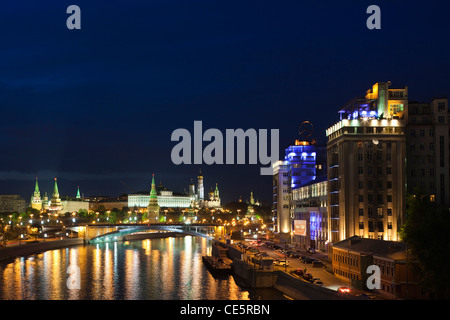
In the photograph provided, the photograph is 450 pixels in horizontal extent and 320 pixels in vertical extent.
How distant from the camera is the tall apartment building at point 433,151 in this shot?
7925cm

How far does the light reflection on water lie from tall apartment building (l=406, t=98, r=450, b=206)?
28886mm

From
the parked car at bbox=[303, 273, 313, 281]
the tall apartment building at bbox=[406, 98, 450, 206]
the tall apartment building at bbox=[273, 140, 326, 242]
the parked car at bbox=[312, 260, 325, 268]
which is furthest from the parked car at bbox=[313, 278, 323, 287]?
the tall apartment building at bbox=[273, 140, 326, 242]

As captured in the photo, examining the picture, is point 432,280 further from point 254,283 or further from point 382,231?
point 382,231

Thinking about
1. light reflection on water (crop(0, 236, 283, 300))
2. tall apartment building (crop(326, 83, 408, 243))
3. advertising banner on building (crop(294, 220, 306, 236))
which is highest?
tall apartment building (crop(326, 83, 408, 243))

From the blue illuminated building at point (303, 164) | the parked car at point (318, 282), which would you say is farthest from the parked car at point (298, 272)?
the blue illuminated building at point (303, 164)

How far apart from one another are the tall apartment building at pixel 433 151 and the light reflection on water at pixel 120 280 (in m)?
28.9

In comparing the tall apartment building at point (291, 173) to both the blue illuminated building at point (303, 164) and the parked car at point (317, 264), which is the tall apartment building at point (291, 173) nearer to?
the blue illuminated building at point (303, 164)

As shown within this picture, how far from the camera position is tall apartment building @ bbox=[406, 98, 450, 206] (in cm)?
7925

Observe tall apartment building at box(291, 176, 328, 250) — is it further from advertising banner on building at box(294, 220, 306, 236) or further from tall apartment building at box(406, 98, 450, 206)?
tall apartment building at box(406, 98, 450, 206)

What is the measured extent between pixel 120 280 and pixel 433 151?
4391 cm

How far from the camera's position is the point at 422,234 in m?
43.5
